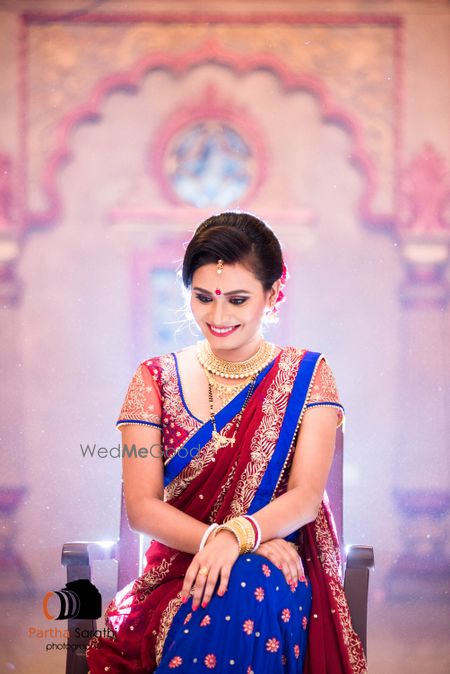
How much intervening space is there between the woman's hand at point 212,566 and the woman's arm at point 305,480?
12 centimetres

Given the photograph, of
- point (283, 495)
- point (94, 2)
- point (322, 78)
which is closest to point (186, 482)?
point (283, 495)

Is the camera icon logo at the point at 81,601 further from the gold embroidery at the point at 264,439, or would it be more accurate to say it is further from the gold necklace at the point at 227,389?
the gold necklace at the point at 227,389

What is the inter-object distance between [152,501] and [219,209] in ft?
6.23

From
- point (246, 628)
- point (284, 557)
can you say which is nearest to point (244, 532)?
point (284, 557)

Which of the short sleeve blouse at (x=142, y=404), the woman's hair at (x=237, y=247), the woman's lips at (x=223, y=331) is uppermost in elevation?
the woman's hair at (x=237, y=247)

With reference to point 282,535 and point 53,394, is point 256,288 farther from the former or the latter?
point 53,394

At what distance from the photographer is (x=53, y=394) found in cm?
370

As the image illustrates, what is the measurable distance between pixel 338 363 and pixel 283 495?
5.53ft

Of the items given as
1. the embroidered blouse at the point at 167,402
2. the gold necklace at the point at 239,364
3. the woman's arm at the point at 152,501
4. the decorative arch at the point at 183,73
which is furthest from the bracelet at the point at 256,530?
the decorative arch at the point at 183,73

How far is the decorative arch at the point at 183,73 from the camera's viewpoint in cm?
365

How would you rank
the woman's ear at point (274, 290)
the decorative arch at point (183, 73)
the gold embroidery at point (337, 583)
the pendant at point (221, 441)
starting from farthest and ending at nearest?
the decorative arch at point (183, 73) → the woman's ear at point (274, 290) → the pendant at point (221, 441) → the gold embroidery at point (337, 583)

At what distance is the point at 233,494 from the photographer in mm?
2176

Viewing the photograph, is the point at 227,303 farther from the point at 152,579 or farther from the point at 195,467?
the point at 152,579

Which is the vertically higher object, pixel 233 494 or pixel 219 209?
pixel 219 209
